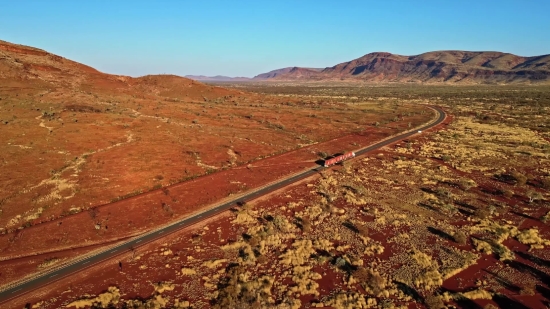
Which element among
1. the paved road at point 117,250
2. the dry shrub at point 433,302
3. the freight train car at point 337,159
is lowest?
the dry shrub at point 433,302

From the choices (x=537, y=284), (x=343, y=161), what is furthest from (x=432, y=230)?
(x=343, y=161)

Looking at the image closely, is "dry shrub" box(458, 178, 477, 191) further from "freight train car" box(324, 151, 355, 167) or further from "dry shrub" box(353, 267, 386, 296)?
"dry shrub" box(353, 267, 386, 296)

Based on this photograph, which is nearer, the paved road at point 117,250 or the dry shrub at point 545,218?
the paved road at point 117,250

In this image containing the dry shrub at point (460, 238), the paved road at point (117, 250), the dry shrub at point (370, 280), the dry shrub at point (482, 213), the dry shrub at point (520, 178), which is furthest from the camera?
the dry shrub at point (520, 178)

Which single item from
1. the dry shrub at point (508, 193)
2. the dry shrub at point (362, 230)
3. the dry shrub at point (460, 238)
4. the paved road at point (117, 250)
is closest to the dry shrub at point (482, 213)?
the dry shrub at point (460, 238)

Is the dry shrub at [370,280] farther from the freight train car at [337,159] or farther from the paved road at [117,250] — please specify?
the freight train car at [337,159]

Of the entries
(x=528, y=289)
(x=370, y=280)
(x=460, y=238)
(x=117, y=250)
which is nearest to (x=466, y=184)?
(x=460, y=238)

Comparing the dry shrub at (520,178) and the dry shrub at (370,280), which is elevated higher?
the dry shrub at (520,178)

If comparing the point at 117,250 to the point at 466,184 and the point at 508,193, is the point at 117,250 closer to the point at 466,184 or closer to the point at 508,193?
the point at 466,184

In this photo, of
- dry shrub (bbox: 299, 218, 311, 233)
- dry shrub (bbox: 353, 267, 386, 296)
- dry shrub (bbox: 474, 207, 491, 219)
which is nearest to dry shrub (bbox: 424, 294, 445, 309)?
dry shrub (bbox: 353, 267, 386, 296)
